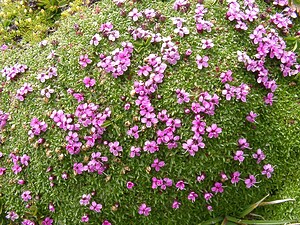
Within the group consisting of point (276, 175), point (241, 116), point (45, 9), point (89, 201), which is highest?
point (45, 9)

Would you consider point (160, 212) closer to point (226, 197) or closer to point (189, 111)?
point (226, 197)

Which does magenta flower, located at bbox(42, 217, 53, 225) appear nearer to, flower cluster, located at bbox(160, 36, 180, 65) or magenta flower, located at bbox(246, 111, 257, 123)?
flower cluster, located at bbox(160, 36, 180, 65)

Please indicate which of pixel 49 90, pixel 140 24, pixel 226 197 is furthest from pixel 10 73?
pixel 226 197

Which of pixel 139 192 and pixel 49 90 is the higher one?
pixel 49 90

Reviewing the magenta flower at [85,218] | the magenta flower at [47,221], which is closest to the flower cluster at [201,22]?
the magenta flower at [85,218]

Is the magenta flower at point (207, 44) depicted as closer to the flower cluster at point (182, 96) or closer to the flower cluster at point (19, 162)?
the flower cluster at point (182, 96)

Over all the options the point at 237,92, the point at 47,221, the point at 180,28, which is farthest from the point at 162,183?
the point at 180,28

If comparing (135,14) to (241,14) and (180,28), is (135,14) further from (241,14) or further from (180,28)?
(241,14)
